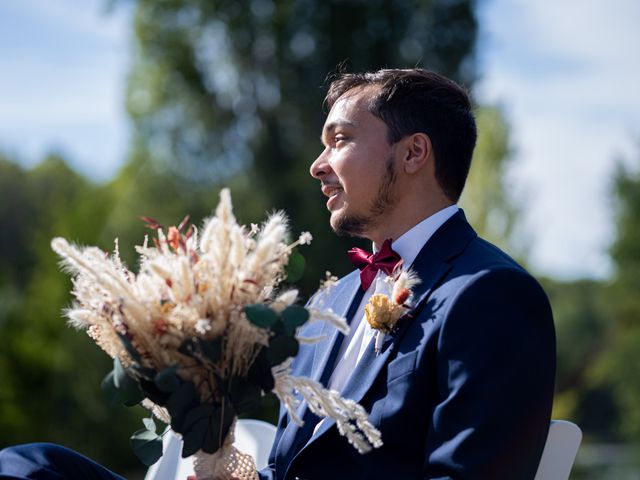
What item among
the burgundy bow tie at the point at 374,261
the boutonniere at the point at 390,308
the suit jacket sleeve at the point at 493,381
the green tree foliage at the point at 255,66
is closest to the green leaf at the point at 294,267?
the boutonniere at the point at 390,308

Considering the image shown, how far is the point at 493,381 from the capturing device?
8.29 ft

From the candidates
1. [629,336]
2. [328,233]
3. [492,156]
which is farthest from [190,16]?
[629,336]

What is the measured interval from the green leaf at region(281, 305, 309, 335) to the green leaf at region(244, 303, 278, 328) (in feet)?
0.27

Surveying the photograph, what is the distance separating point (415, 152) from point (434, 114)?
0.60 ft

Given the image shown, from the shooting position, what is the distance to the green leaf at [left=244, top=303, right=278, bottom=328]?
7.61ft

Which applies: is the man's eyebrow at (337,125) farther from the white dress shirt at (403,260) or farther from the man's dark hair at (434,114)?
the white dress shirt at (403,260)

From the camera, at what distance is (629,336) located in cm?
2458

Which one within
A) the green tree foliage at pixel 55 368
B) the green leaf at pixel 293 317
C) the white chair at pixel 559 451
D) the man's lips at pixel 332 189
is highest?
the man's lips at pixel 332 189

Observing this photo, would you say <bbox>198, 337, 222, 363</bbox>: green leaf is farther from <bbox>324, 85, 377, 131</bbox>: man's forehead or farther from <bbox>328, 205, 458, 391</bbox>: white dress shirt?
<bbox>324, 85, 377, 131</bbox>: man's forehead

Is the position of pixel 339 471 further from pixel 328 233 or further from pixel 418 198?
pixel 328 233

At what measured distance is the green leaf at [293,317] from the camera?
2.40 m

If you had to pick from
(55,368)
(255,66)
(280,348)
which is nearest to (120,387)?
(280,348)

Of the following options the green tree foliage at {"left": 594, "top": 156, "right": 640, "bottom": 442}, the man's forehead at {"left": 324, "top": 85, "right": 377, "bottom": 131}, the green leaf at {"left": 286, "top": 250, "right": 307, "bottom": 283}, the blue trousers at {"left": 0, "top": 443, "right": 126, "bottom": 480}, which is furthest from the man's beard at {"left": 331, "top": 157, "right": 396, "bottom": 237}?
the green tree foliage at {"left": 594, "top": 156, "right": 640, "bottom": 442}

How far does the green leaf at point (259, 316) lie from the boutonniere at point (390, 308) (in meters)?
0.66
